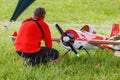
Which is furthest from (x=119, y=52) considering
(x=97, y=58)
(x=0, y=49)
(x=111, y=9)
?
(x=111, y=9)

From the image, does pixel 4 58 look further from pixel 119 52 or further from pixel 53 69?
pixel 119 52

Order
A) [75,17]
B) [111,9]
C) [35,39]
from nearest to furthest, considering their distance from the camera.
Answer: [35,39] → [75,17] → [111,9]

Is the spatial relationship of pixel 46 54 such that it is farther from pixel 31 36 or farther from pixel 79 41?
pixel 79 41

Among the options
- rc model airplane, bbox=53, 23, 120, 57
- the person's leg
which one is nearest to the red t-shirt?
the person's leg

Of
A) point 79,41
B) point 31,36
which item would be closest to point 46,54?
point 31,36

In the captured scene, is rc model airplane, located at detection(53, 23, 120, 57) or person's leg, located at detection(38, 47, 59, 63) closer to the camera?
person's leg, located at detection(38, 47, 59, 63)

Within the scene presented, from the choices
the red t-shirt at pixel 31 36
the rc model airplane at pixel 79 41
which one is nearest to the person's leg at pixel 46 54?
the red t-shirt at pixel 31 36

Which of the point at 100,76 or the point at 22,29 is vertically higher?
the point at 22,29

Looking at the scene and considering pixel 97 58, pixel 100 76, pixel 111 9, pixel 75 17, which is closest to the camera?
pixel 100 76

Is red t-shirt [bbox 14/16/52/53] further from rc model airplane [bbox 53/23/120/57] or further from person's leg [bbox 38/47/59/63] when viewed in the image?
rc model airplane [bbox 53/23/120/57]

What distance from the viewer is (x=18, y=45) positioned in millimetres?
8125

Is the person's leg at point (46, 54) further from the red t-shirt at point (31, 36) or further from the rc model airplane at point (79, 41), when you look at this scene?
the rc model airplane at point (79, 41)

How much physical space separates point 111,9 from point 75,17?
15.9 ft

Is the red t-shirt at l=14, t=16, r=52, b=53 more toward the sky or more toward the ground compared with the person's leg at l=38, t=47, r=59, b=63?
more toward the sky
